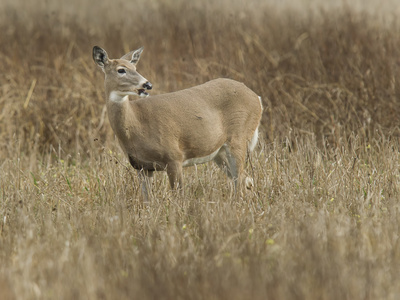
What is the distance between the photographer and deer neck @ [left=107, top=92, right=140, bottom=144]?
587 cm

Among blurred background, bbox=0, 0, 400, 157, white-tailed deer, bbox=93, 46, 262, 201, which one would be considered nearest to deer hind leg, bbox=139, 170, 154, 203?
white-tailed deer, bbox=93, 46, 262, 201

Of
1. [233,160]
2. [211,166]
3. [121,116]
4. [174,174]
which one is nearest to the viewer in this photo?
[121,116]

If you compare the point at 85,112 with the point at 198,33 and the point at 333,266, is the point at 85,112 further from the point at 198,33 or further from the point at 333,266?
the point at 333,266

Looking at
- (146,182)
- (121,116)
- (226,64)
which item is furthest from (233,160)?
(226,64)

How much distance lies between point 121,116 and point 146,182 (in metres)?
0.60

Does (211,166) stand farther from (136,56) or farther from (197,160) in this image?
(136,56)

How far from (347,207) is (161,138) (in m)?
1.62

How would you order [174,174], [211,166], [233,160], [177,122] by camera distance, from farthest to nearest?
[211,166] < [233,160] < [177,122] < [174,174]

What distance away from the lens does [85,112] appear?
30.9 ft

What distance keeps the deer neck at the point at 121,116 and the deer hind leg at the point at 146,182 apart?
1.24 feet

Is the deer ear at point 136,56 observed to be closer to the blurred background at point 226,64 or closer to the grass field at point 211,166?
the grass field at point 211,166

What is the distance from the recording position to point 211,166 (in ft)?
23.3

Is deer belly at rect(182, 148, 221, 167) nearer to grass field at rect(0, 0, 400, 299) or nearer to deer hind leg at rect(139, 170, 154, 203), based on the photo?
grass field at rect(0, 0, 400, 299)

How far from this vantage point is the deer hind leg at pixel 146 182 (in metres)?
6.00
